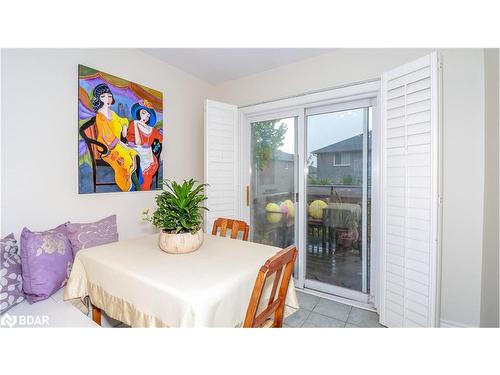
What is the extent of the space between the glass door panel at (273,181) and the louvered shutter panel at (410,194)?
104 cm

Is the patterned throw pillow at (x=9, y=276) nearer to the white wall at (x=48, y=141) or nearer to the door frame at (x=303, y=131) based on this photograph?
the white wall at (x=48, y=141)

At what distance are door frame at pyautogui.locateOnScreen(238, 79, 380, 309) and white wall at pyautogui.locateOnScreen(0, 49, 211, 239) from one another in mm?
1243

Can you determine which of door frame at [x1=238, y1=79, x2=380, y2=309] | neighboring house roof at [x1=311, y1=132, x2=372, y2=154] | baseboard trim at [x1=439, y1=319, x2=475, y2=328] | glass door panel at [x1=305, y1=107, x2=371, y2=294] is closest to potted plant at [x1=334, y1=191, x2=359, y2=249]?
glass door panel at [x1=305, y1=107, x2=371, y2=294]

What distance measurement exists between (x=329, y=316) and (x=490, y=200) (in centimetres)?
153

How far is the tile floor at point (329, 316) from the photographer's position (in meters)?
1.96

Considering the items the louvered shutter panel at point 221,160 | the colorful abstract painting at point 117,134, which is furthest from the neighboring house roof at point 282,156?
the colorful abstract painting at point 117,134

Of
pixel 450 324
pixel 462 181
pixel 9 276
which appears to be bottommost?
pixel 450 324

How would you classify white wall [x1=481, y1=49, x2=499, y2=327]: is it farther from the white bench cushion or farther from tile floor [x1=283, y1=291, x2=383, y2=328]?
the white bench cushion

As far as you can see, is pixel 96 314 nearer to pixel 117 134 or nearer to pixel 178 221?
pixel 178 221

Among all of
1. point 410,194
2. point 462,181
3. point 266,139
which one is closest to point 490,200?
point 462,181

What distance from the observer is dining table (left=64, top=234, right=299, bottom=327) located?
0.94 m

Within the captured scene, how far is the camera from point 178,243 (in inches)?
53.4
